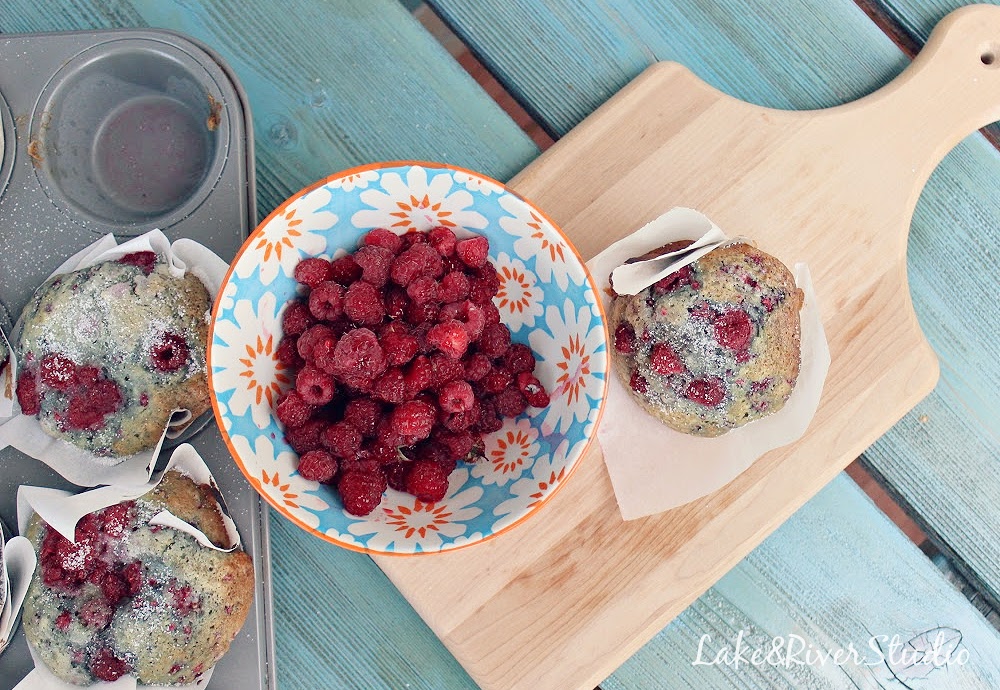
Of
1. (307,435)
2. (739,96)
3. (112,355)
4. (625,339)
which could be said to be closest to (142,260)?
(112,355)

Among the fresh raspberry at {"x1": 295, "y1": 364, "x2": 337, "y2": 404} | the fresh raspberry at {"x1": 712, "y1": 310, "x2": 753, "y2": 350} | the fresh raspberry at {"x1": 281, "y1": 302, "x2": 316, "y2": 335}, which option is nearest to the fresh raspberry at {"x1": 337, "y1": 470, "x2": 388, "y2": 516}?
the fresh raspberry at {"x1": 295, "y1": 364, "x2": 337, "y2": 404}

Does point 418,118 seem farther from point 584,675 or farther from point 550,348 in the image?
point 584,675

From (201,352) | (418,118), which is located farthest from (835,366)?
(201,352)

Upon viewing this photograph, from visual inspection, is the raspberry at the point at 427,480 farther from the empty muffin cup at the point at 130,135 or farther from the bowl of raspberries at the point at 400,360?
the empty muffin cup at the point at 130,135

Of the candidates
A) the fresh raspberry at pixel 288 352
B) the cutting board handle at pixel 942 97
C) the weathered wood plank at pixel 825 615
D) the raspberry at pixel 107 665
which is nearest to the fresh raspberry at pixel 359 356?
the fresh raspberry at pixel 288 352

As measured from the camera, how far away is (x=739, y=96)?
1.36 meters

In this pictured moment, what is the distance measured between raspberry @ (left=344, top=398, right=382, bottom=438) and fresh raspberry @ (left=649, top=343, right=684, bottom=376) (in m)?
0.41

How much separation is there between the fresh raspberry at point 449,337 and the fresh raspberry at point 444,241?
0.39 ft

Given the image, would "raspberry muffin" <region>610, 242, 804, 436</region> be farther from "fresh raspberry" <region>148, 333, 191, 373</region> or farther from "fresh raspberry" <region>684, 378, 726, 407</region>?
"fresh raspberry" <region>148, 333, 191, 373</region>

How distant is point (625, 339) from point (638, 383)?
0.23ft

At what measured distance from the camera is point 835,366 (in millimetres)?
1227

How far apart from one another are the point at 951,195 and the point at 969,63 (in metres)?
0.24

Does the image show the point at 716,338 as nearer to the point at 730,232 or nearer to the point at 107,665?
the point at 730,232

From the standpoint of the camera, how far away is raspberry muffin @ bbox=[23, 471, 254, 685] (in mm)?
1068
